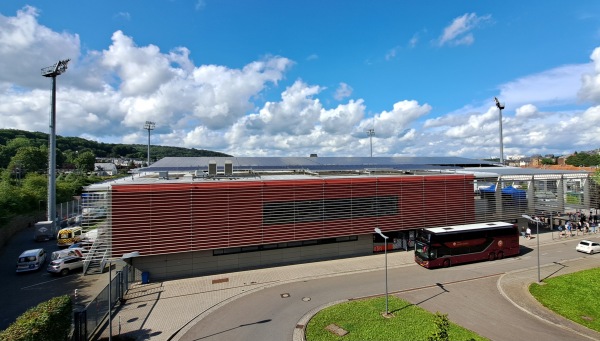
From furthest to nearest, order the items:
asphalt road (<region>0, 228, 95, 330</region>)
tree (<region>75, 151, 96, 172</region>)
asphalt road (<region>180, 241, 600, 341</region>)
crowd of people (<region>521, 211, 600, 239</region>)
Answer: tree (<region>75, 151, 96, 172</region>) → crowd of people (<region>521, 211, 600, 239</region>) → asphalt road (<region>0, 228, 95, 330</region>) → asphalt road (<region>180, 241, 600, 341</region>)

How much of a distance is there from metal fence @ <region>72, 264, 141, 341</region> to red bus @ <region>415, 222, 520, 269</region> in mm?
22612

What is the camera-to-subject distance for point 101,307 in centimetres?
1758

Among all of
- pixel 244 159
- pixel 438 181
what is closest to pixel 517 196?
pixel 438 181

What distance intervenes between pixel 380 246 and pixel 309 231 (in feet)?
26.5

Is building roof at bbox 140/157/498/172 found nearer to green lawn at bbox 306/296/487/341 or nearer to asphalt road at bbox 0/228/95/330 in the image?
asphalt road at bbox 0/228/95/330

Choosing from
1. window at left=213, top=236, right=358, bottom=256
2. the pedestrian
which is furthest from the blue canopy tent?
window at left=213, top=236, right=358, bottom=256

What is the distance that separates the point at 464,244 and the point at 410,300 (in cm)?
1020

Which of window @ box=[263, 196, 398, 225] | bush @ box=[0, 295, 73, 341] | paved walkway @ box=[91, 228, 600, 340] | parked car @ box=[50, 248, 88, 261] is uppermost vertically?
window @ box=[263, 196, 398, 225]

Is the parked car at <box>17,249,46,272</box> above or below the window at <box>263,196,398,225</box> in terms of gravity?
below

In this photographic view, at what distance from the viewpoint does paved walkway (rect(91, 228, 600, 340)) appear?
1645cm

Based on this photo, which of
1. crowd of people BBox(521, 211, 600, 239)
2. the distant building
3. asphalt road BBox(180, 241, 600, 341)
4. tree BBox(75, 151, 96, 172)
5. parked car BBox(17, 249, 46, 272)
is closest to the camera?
asphalt road BBox(180, 241, 600, 341)

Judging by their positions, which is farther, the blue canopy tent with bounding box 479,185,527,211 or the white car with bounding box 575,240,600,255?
the blue canopy tent with bounding box 479,185,527,211

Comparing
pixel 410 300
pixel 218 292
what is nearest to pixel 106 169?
pixel 218 292

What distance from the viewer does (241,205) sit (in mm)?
24328
